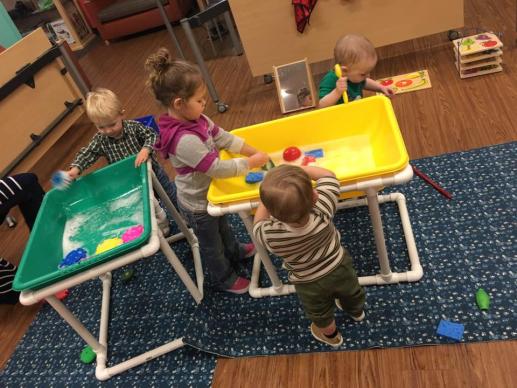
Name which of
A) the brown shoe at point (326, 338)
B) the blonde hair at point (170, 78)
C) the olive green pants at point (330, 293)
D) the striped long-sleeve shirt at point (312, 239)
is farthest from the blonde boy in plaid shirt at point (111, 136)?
the brown shoe at point (326, 338)

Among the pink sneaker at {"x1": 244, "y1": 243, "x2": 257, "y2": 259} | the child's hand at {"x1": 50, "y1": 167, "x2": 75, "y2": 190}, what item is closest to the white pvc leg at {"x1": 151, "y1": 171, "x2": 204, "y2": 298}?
the pink sneaker at {"x1": 244, "y1": 243, "x2": 257, "y2": 259}

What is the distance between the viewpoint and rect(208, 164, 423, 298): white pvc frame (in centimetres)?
133

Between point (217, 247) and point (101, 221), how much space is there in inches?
19.6

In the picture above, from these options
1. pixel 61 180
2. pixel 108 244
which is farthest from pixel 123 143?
pixel 108 244

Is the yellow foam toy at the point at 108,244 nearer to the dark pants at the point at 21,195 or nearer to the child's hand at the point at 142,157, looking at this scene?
the child's hand at the point at 142,157

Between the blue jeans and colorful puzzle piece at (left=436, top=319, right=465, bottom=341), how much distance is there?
85 centimetres

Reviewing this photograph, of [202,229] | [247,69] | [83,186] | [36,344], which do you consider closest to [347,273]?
[202,229]

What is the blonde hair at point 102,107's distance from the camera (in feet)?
5.69

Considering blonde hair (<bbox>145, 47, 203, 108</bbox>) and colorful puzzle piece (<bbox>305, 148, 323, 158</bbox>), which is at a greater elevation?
blonde hair (<bbox>145, 47, 203, 108</bbox>)

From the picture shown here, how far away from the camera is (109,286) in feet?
6.97

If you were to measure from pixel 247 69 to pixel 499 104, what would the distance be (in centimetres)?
211

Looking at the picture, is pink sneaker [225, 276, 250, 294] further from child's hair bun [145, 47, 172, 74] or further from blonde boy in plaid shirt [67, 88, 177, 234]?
child's hair bun [145, 47, 172, 74]

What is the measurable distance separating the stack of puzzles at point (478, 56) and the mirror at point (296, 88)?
958 mm

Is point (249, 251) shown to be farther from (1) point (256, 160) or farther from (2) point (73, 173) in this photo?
(2) point (73, 173)
